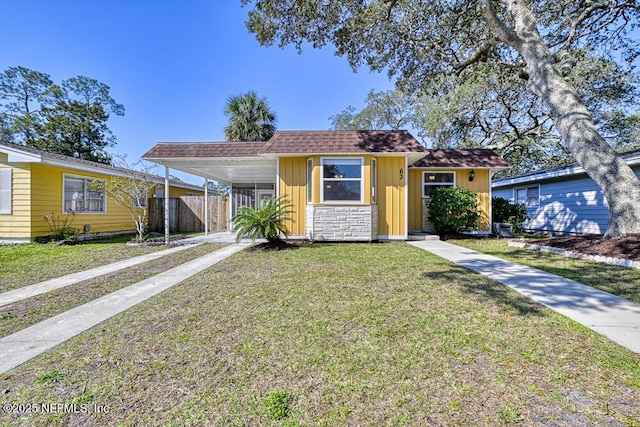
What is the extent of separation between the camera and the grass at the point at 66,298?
3014 mm

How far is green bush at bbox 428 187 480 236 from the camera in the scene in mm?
9484

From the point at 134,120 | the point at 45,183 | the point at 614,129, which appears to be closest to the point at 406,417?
the point at 45,183

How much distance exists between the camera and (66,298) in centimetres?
372

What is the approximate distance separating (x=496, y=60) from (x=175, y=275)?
43.3 ft

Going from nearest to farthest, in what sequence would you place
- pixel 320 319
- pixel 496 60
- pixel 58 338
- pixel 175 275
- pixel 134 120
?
pixel 58 338 < pixel 320 319 < pixel 175 275 < pixel 496 60 < pixel 134 120

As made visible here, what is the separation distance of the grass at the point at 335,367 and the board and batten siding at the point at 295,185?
543 centimetres

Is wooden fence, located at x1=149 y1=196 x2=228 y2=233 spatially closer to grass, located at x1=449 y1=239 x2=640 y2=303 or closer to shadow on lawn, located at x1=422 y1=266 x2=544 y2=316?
grass, located at x1=449 y1=239 x2=640 y2=303

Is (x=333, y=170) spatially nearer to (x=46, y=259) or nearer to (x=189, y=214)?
(x=46, y=259)

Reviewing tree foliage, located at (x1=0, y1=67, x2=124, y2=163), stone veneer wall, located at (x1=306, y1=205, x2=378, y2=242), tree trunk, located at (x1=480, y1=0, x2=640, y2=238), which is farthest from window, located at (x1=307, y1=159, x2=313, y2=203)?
tree foliage, located at (x1=0, y1=67, x2=124, y2=163)

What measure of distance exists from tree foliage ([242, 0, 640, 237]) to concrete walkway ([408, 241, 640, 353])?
4173 mm

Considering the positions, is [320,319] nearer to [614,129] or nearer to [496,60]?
[496,60]

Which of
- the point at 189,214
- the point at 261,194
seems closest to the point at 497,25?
the point at 261,194

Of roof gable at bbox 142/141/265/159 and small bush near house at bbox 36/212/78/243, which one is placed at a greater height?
roof gable at bbox 142/141/265/159

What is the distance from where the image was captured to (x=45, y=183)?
9531 millimetres
